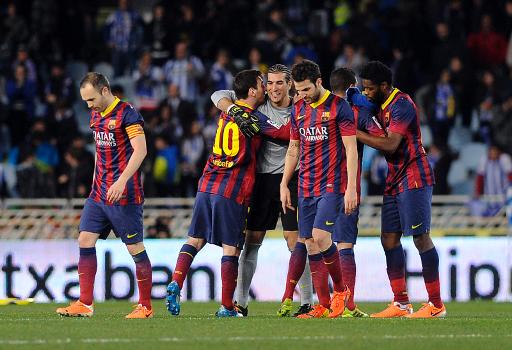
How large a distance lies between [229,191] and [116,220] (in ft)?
3.45

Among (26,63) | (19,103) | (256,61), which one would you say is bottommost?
(19,103)

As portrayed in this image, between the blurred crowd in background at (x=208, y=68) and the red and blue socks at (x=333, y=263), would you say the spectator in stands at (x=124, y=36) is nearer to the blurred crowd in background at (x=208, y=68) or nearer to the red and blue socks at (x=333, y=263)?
the blurred crowd in background at (x=208, y=68)

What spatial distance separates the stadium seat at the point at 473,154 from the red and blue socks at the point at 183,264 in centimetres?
1046

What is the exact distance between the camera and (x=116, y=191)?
11.5 m

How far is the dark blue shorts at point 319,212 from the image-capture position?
11727 millimetres

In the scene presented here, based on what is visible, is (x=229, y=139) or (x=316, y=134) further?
(x=229, y=139)

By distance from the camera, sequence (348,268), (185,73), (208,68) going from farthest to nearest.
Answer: (208,68) → (185,73) → (348,268)

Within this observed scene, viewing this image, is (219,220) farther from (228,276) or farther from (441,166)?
(441,166)

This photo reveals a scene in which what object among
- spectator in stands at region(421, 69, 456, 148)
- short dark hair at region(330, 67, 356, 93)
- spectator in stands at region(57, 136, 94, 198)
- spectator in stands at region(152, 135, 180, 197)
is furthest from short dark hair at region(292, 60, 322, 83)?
spectator in stands at region(421, 69, 456, 148)

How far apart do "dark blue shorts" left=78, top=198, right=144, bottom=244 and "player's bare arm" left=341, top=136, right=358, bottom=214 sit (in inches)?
71.4

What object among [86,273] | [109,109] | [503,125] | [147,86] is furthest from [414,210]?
[147,86]

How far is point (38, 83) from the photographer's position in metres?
23.2

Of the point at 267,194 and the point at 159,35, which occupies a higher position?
the point at 159,35

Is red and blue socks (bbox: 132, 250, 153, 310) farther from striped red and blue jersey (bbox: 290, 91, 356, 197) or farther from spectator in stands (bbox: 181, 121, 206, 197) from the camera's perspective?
spectator in stands (bbox: 181, 121, 206, 197)
